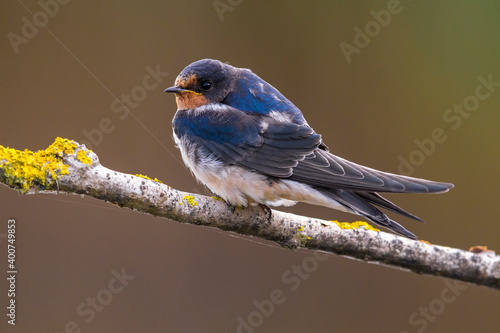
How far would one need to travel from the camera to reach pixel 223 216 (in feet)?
6.34

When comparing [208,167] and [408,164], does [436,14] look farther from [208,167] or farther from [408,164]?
[208,167]

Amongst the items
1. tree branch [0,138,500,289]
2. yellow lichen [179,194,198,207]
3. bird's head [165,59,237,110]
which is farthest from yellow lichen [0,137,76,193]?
bird's head [165,59,237,110]

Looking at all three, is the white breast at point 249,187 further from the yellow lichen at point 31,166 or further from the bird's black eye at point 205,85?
the yellow lichen at point 31,166

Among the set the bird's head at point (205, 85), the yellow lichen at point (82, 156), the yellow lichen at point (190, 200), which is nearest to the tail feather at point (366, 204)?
the yellow lichen at point (190, 200)

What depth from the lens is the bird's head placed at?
2.29 meters

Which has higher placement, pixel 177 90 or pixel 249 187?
pixel 177 90

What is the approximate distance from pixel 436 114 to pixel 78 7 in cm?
228

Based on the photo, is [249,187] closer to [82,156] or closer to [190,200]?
[190,200]

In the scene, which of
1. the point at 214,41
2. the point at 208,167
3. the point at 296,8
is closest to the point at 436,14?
the point at 296,8

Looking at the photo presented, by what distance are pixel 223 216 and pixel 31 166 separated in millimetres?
657

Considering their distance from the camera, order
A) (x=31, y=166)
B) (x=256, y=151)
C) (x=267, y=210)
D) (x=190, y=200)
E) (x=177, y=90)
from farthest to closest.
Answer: (x=177, y=90) → (x=256, y=151) → (x=267, y=210) → (x=190, y=200) → (x=31, y=166)

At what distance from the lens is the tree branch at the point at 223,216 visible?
5.15 ft

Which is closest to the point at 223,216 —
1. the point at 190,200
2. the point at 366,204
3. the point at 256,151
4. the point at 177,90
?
the point at 190,200

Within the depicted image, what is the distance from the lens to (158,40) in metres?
3.29
